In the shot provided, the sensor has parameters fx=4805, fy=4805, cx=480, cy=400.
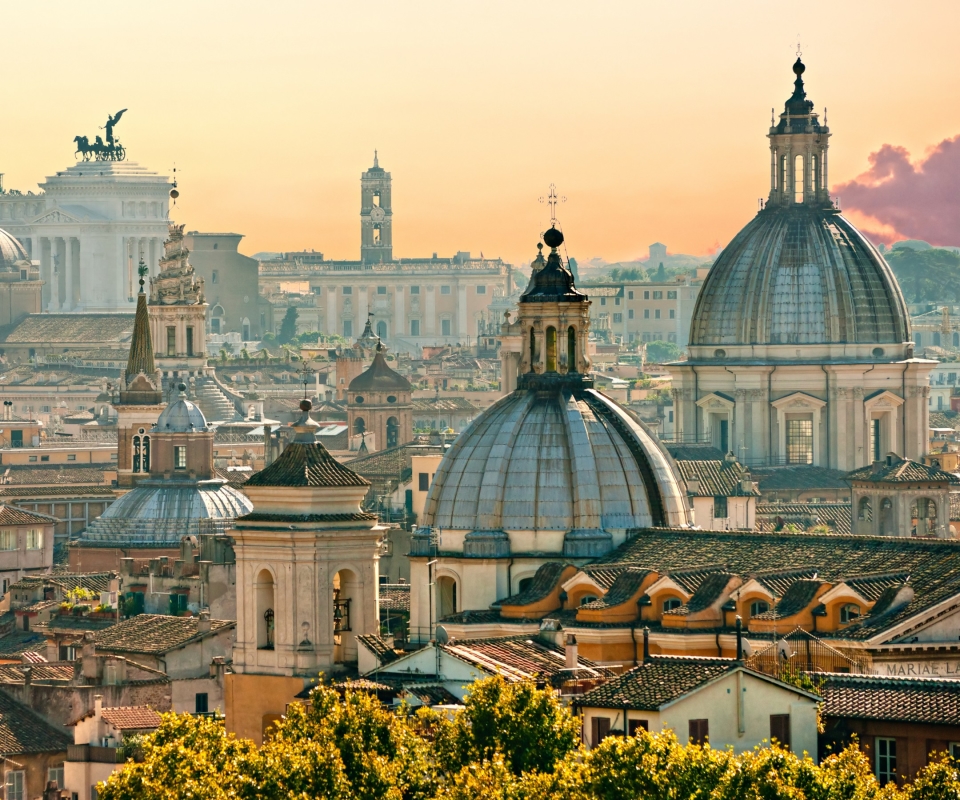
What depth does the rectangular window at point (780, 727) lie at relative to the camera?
2318 inches

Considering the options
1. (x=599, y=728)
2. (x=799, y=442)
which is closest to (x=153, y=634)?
(x=599, y=728)

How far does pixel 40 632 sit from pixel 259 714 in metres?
27.9

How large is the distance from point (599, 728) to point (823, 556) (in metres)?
13.2

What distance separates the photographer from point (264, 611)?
72.4m

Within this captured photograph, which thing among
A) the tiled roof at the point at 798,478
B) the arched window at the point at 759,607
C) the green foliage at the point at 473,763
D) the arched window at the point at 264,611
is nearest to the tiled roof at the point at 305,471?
the arched window at the point at 264,611

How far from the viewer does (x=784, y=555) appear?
241ft

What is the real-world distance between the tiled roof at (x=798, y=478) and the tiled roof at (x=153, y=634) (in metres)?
31.6

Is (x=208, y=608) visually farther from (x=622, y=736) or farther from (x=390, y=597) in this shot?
(x=622, y=736)

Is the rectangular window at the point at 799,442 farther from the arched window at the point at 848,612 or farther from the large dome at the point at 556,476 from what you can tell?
the arched window at the point at 848,612

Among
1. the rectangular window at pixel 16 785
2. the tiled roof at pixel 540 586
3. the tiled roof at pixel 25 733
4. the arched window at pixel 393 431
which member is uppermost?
the arched window at pixel 393 431

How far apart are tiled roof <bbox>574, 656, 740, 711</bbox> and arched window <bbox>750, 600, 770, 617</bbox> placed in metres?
Answer: 8.05

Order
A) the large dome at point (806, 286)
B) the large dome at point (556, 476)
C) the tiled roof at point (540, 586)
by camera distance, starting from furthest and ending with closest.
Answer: the large dome at point (806, 286)
the large dome at point (556, 476)
the tiled roof at point (540, 586)

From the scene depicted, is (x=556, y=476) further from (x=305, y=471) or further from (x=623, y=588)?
(x=305, y=471)

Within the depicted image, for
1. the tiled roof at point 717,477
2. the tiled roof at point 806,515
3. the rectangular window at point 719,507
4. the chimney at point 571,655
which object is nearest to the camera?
the chimney at point 571,655
